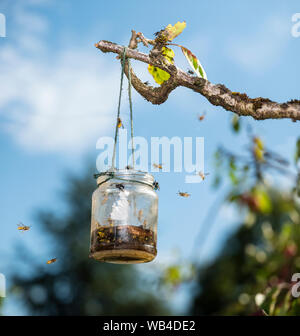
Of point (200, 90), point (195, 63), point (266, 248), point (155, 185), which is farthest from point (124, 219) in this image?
point (266, 248)

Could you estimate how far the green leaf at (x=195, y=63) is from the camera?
286cm

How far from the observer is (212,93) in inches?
108

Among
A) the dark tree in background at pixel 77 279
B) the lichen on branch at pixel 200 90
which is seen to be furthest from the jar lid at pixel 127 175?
the dark tree in background at pixel 77 279

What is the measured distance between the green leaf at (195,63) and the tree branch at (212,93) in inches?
2.9

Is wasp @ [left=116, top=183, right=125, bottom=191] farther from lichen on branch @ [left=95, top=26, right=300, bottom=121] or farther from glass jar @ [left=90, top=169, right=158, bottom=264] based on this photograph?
lichen on branch @ [left=95, top=26, right=300, bottom=121]

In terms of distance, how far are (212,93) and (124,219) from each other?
0.91 m

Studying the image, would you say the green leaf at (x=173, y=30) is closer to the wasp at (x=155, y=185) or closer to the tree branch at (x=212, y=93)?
the tree branch at (x=212, y=93)

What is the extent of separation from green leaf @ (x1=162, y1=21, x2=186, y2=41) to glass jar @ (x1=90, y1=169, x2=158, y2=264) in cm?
84

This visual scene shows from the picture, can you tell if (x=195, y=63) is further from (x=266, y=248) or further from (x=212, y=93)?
(x=266, y=248)

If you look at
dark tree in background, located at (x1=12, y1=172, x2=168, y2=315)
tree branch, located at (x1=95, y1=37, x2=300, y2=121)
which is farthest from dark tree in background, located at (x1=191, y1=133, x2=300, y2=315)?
dark tree in background, located at (x1=12, y1=172, x2=168, y2=315)
